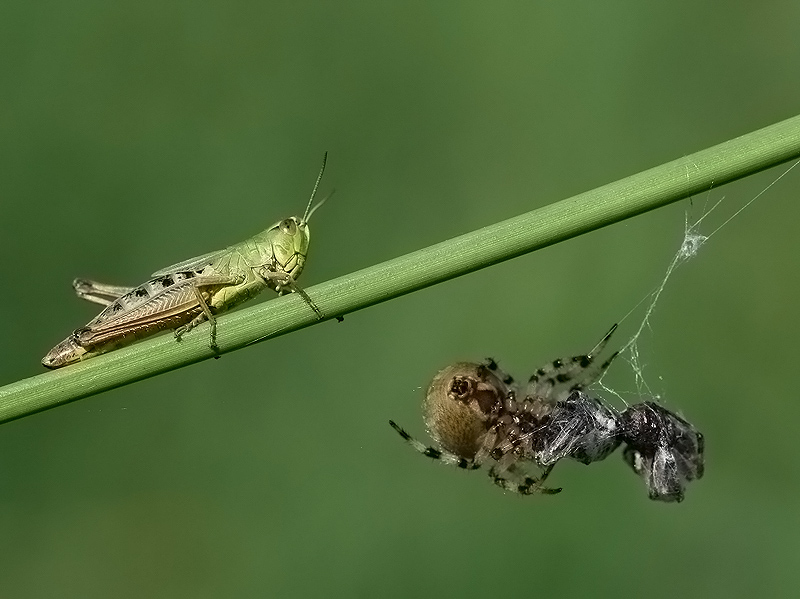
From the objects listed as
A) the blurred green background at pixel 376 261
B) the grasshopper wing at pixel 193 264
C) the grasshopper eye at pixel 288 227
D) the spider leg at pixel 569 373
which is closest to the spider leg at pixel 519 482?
the spider leg at pixel 569 373

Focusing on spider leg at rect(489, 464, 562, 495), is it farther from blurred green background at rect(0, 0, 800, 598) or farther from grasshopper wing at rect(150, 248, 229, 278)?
grasshopper wing at rect(150, 248, 229, 278)

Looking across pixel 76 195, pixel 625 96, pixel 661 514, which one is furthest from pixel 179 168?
pixel 661 514

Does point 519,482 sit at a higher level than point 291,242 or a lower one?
Result: lower

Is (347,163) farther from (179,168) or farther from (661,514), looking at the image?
(661,514)

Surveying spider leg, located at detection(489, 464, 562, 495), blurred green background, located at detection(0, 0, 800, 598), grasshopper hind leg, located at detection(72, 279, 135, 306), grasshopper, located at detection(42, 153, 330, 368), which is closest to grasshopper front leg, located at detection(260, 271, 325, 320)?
grasshopper, located at detection(42, 153, 330, 368)

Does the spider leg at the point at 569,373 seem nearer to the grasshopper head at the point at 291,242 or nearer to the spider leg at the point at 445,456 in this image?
the spider leg at the point at 445,456

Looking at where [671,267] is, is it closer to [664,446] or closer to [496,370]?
[664,446]

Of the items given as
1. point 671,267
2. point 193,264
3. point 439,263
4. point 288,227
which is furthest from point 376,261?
point 439,263
